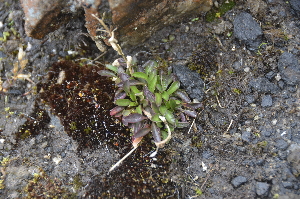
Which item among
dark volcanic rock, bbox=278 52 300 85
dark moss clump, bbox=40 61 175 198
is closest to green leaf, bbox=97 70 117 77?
dark moss clump, bbox=40 61 175 198

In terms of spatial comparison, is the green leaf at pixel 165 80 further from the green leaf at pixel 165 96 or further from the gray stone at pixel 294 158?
the gray stone at pixel 294 158

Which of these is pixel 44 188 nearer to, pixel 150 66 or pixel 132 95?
pixel 132 95

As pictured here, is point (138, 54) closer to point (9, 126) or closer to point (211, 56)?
point (211, 56)

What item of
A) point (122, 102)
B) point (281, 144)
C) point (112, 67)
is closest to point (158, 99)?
point (122, 102)

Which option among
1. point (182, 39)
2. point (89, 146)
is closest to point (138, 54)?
Answer: point (182, 39)

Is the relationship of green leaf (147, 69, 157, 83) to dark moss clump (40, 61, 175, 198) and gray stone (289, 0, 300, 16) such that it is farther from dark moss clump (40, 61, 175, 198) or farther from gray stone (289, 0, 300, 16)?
gray stone (289, 0, 300, 16)

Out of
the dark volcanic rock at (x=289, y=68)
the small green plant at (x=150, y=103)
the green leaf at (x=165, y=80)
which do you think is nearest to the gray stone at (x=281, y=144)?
the dark volcanic rock at (x=289, y=68)

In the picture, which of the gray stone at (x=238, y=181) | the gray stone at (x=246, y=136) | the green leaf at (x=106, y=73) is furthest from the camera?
the green leaf at (x=106, y=73)

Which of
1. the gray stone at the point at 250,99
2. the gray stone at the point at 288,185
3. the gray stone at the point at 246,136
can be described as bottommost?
the gray stone at the point at 288,185
